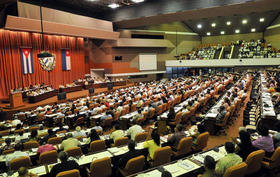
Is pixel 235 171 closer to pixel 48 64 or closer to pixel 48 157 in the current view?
pixel 48 157

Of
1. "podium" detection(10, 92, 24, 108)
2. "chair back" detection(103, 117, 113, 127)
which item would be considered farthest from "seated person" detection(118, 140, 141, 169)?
"podium" detection(10, 92, 24, 108)

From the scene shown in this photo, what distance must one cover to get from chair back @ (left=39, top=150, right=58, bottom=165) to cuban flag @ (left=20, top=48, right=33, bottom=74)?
16.3 meters

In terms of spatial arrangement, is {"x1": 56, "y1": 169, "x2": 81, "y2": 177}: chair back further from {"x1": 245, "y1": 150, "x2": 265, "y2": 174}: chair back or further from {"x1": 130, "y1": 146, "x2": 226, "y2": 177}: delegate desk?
{"x1": 245, "y1": 150, "x2": 265, "y2": 174}: chair back

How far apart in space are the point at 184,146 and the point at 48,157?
3597 mm

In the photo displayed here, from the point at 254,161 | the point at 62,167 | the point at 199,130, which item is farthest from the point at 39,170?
the point at 254,161

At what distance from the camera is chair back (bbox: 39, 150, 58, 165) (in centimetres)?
515

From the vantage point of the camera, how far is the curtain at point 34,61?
17.2 m

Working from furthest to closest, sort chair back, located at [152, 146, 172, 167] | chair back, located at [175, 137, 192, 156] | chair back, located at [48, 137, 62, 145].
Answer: chair back, located at [48, 137, 62, 145]
chair back, located at [175, 137, 192, 156]
chair back, located at [152, 146, 172, 167]

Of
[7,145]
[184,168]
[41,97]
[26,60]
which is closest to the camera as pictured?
[184,168]

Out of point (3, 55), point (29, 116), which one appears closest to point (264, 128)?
point (29, 116)

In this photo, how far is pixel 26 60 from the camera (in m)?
18.9

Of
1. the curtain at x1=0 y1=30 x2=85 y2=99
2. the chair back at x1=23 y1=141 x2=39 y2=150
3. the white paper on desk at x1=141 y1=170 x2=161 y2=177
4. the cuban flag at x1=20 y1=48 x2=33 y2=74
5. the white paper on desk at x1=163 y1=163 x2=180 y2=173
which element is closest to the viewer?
the white paper on desk at x1=141 y1=170 x2=161 y2=177

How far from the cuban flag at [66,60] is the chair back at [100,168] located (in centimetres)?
2073

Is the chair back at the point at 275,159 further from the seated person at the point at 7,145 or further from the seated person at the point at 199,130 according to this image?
the seated person at the point at 7,145
